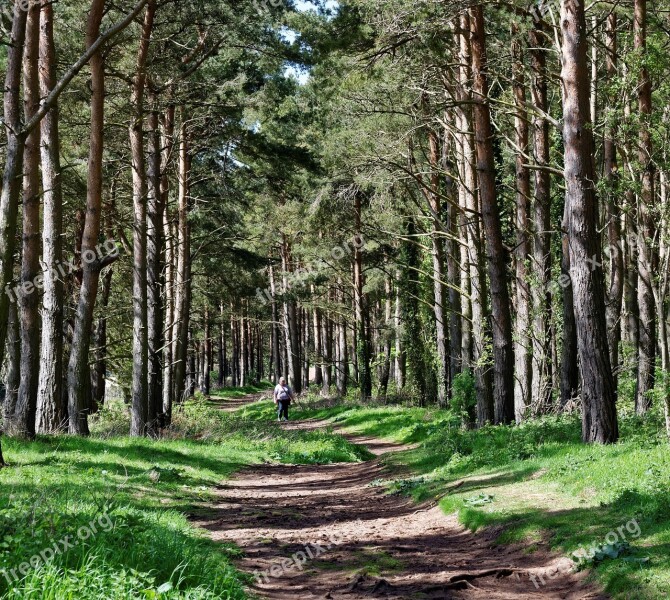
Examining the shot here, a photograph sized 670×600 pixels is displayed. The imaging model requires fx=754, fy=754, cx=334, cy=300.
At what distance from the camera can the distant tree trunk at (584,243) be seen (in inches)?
424

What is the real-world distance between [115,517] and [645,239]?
942 cm

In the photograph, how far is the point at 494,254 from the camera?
14945 millimetres

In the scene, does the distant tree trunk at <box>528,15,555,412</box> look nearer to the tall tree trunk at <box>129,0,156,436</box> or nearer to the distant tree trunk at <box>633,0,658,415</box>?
the distant tree trunk at <box>633,0,658,415</box>

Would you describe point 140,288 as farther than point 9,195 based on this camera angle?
Yes

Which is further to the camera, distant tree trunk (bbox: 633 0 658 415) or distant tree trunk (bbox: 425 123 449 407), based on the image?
distant tree trunk (bbox: 425 123 449 407)

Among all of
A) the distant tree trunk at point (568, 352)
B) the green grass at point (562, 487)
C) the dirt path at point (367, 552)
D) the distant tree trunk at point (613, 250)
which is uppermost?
the distant tree trunk at point (613, 250)

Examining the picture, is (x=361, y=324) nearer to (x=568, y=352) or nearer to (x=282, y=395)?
(x=282, y=395)

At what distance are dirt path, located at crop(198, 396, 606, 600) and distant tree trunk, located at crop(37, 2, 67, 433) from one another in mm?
4619

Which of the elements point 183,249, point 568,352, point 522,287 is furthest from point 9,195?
point 183,249

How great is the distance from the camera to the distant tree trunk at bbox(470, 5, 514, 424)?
587 inches

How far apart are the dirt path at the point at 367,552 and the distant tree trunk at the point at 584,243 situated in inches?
111

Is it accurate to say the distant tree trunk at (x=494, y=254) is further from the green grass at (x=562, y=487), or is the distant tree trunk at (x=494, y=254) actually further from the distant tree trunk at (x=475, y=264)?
the green grass at (x=562, y=487)

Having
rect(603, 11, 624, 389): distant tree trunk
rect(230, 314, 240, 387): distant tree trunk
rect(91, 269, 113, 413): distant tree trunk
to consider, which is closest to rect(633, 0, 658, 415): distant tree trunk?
rect(603, 11, 624, 389): distant tree trunk

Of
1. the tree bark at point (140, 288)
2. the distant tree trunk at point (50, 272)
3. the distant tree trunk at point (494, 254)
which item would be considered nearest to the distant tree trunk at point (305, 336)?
the tree bark at point (140, 288)
